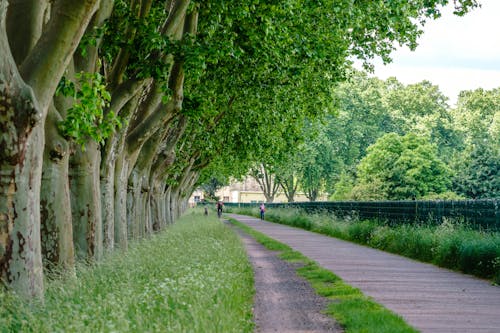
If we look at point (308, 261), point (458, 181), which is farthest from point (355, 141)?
point (308, 261)

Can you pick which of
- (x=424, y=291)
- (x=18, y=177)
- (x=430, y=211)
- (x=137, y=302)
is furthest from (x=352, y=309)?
(x=430, y=211)

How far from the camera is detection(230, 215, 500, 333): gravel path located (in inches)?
404

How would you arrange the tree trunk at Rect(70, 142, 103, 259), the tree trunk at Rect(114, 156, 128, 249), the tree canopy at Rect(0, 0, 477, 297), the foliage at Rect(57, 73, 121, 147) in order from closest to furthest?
1. the tree canopy at Rect(0, 0, 477, 297)
2. the foliage at Rect(57, 73, 121, 147)
3. the tree trunk at Rect(70, 142, 103, 259)
4. the tree trunk at Rect(114, 156, 128, 249)

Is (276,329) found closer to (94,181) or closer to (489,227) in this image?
(94,181)

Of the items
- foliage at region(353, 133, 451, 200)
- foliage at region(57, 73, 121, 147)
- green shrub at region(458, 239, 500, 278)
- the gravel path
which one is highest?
foliage at region(353, 133, 451, 200)

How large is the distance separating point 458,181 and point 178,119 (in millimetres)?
43787

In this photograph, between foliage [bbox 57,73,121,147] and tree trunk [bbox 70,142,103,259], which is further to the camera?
tree trunk [bbox 70,142,103,259]

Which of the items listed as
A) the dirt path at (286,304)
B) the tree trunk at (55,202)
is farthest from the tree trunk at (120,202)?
the tree trunk at (55,202)

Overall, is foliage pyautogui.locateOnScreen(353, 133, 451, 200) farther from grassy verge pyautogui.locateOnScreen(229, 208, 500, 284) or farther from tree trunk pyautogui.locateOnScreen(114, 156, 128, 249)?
tree trunk pyautogui.locateOnScreen(114, 156, 128, 249)

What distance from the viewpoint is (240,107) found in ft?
98.3

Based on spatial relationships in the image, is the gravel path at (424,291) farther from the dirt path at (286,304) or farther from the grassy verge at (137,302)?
the grassy verge at (137,302)

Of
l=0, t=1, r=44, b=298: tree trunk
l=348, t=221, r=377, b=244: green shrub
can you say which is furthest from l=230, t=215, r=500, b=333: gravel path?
l=348, t=221, r=377, b=244: green shrub

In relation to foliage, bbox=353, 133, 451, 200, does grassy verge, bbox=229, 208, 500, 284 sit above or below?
below

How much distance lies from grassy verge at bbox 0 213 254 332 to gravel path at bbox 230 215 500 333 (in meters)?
2.28
